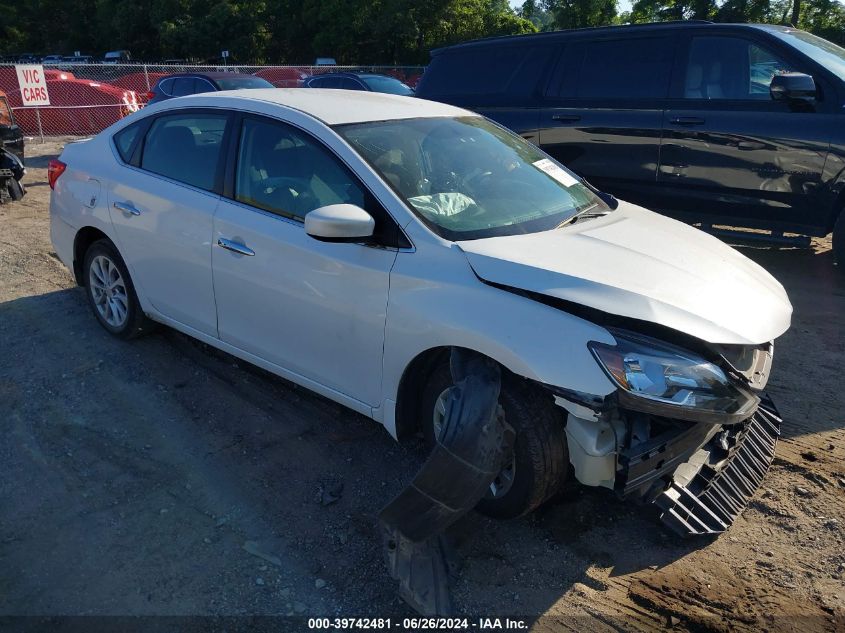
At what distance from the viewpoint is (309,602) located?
9.47ft

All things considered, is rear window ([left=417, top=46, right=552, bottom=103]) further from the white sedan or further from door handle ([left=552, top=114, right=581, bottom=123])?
the white sedan

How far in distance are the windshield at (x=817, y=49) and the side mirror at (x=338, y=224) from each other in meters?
4.93

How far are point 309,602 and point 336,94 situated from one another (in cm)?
293

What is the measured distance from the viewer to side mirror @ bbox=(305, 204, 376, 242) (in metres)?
3.25

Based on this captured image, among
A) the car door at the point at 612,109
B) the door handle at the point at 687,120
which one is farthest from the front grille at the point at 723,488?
the car door at the point at 612,109

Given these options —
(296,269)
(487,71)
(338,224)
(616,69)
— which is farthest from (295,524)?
(487,71)

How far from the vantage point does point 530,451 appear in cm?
301

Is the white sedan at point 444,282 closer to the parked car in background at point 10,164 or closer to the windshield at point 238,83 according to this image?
the parked car in background at point 10,164

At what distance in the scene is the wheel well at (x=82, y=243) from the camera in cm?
514

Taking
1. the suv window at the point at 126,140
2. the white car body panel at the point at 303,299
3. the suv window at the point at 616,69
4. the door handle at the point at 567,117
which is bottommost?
the white car body panel at the point at 303,299

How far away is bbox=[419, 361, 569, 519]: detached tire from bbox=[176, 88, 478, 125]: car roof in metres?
1.75

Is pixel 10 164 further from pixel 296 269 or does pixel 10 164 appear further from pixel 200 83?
pixel 296 269

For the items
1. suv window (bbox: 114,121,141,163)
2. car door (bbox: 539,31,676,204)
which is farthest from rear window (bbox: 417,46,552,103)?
suv window (bbox: 114,121,141,163)

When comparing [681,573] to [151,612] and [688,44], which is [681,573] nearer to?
[151,612]
